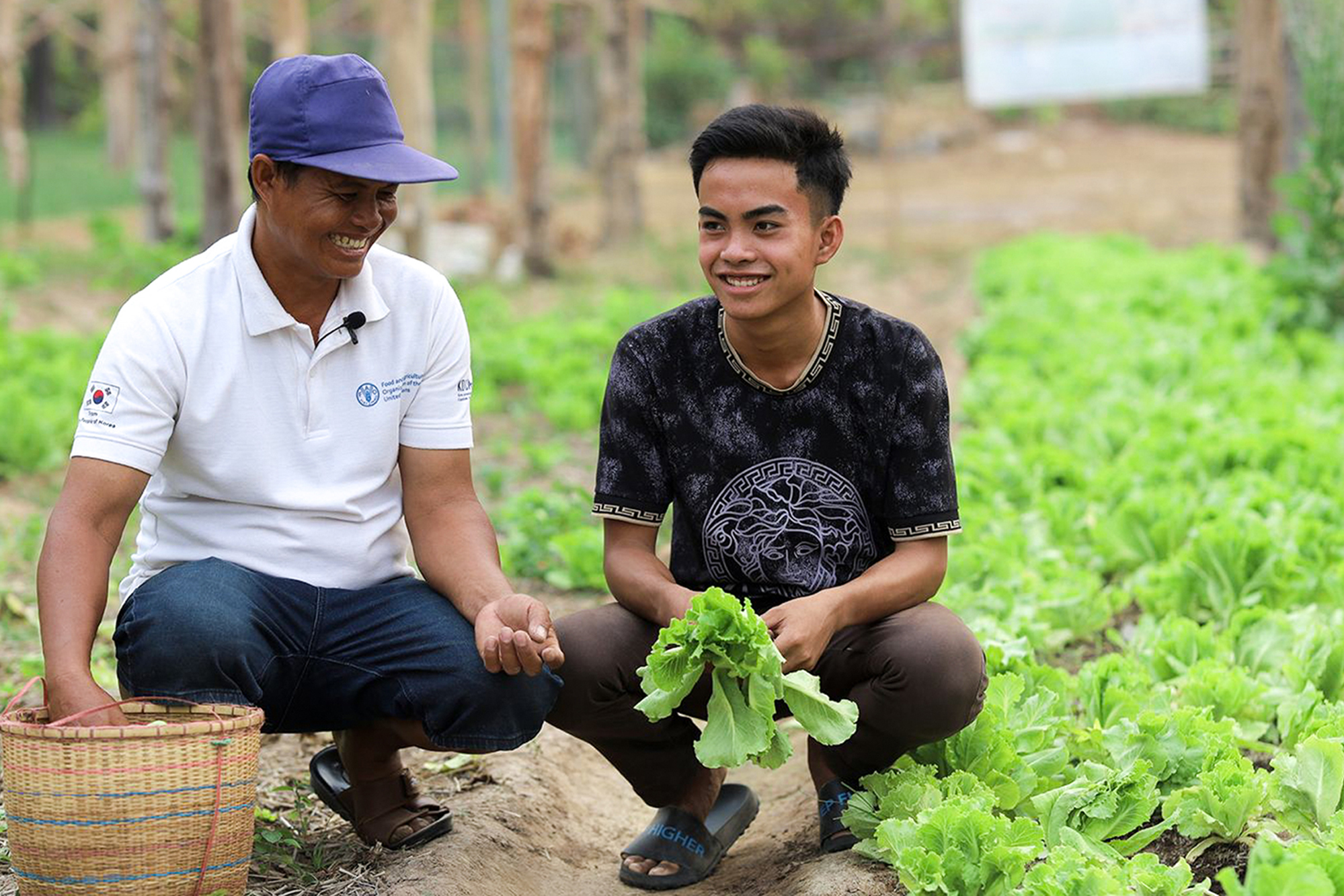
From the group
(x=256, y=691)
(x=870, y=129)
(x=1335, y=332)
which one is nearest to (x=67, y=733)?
(x=256, y=691)

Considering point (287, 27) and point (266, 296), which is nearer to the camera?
point (266, 296)

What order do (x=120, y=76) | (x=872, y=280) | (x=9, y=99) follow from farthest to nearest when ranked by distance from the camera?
1. (x=120, y=76)
2. (x=9, y=99)
3. (x=872, y=280)

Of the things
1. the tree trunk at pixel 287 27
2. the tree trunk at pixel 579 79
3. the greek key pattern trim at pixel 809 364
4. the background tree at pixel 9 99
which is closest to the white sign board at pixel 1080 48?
the tree trunk at pixel 579 79

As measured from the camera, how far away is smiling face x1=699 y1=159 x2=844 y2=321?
314 centimetres

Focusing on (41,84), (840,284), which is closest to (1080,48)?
(840,284)

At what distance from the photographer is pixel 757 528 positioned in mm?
3256

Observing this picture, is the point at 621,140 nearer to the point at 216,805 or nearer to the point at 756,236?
the point at 756,236

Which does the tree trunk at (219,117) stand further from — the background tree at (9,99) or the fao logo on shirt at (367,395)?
the background tree at (9,99)

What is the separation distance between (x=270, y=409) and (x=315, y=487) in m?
0.18

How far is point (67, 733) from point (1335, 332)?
27.3 ft

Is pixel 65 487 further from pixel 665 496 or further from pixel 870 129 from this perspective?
pixel 870 129

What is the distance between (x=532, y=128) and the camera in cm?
1463

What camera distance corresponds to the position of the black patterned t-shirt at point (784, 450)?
3219mm

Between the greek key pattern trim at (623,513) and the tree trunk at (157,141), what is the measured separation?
438 inches
